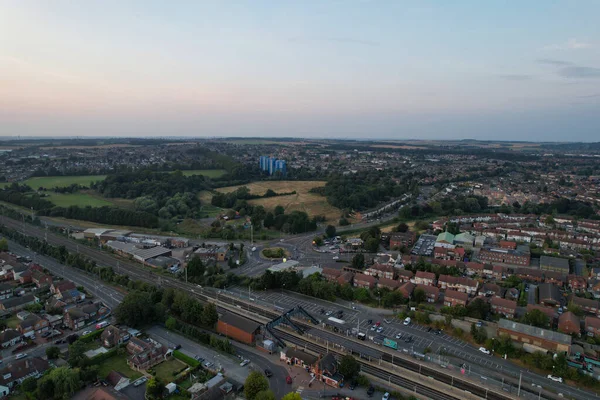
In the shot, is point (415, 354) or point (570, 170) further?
point (570, 170)

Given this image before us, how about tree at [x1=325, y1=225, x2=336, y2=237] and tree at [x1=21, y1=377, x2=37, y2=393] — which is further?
tree at [x1=325, y1=225, x2=336, y2=237]

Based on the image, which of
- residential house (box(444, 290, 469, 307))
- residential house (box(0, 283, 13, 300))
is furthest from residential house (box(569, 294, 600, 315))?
residential house (box(0, 283, 13, 300))

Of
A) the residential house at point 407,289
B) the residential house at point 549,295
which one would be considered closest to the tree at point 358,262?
the residential house at point 407,289

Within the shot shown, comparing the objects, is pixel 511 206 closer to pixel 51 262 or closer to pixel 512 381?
pixel 512 381

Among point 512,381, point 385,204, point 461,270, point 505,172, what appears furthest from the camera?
point 505,172

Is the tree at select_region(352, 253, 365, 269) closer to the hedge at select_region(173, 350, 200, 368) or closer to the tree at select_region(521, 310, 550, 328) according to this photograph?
the tree at select_region(521, 310, 550, 328)

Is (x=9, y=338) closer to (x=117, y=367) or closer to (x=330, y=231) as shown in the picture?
(x=117, y=367)

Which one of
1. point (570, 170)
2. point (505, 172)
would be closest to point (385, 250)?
point (505, 172)

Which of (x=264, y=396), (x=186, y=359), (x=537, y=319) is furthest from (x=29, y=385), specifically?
(x=537, y=319)
